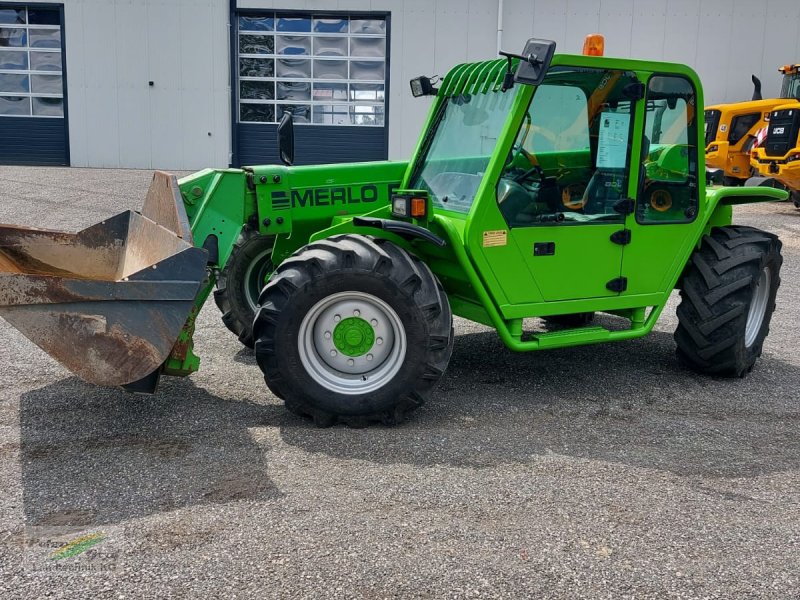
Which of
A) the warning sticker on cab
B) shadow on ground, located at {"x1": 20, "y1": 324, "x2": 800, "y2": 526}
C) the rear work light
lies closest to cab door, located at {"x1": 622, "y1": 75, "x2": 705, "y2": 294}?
shadow on ground, located at {"x1": 20, "y1": 324, "x2": 800, "y2": 526}

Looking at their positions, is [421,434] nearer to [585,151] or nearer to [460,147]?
→ [460,147]

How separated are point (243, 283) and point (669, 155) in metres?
3.18

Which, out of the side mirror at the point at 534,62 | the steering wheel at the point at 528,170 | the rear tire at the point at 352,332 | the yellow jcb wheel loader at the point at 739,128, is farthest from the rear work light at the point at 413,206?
the yellow jcb wheel loader at the point at 739,128

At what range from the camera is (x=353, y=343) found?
15.8 feet

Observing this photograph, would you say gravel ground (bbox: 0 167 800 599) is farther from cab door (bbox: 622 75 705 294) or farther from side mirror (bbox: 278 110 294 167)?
side mirror (bbox: 278 110 294 167)

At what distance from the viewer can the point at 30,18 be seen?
20.1 meters

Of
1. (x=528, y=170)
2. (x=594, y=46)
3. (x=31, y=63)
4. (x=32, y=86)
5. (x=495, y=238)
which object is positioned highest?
(x=31, y=63)

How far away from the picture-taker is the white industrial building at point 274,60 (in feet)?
65.3

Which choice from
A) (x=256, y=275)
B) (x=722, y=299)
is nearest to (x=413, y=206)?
(x=256, y=275)

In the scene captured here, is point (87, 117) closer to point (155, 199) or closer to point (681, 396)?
point (155, 199)

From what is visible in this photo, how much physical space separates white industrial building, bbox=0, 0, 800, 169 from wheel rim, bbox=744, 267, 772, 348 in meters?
14.6

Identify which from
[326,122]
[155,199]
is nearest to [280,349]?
[155,199]

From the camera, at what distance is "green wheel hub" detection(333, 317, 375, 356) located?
15.8 feet

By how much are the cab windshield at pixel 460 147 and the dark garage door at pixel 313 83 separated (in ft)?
49.5
